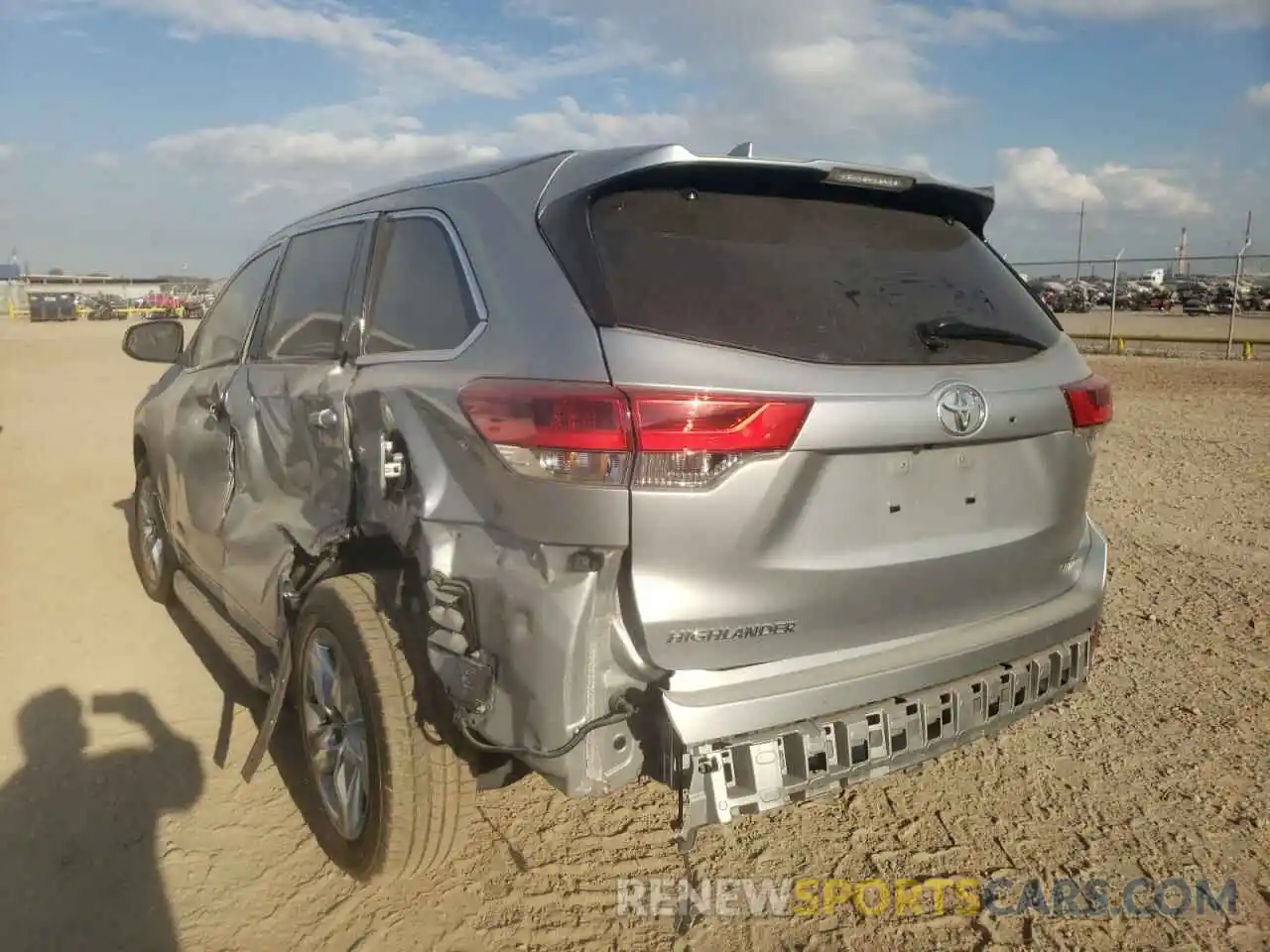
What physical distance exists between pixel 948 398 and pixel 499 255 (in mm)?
1167

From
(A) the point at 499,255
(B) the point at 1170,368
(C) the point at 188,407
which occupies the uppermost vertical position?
(A) the point at 499,255

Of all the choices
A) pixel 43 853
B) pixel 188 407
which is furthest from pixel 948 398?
pixel 188 407

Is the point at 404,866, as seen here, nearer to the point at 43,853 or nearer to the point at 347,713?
the point at 347,713

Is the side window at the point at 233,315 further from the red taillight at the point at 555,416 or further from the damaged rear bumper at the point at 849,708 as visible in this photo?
the damaged rear bumper at the point at 849,708

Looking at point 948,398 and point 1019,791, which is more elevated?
point 948,398

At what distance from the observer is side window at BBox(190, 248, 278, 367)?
3.94m

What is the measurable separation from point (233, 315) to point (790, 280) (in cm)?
282

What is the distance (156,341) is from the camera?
4684mm

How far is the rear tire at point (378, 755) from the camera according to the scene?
248cm

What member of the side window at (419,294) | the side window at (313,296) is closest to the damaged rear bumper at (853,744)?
the side window at (419,294)

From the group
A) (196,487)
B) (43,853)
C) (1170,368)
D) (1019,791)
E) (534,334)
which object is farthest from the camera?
(1170,368)

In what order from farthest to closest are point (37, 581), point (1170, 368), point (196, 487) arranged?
point (1170, 368) < point (37, 581) < point (196, 487)

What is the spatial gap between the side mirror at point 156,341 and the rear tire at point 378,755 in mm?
2474

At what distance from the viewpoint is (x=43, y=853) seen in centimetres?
292
